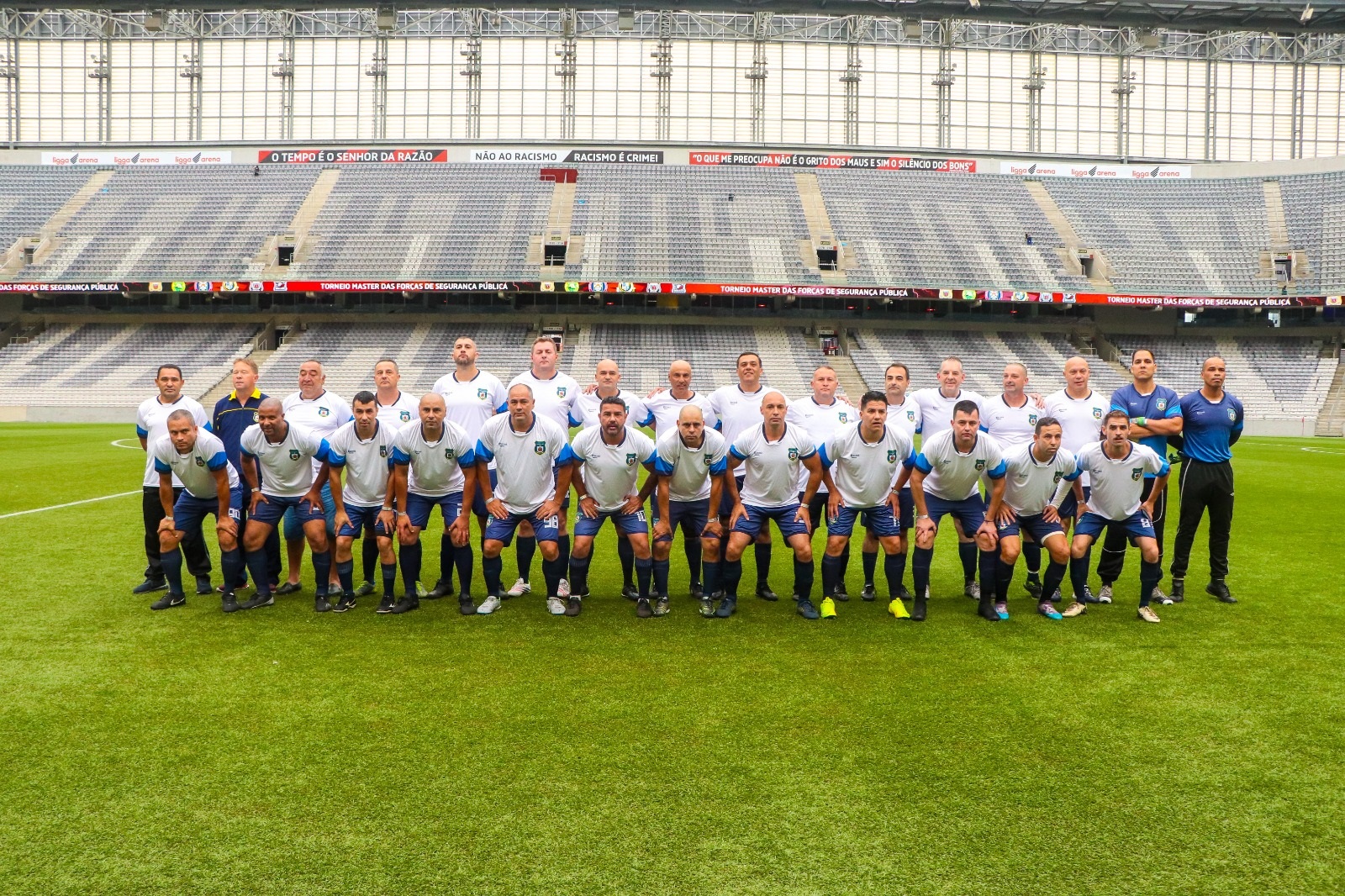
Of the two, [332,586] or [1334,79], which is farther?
[1334,79]

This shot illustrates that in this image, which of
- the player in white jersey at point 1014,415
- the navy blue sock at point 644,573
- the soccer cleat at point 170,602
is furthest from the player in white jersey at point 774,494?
the soccer cleat at point 170,602

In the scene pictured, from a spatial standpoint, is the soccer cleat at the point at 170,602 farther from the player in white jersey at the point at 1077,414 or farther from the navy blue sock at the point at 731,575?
the player in white jersey at the point at 1077,414

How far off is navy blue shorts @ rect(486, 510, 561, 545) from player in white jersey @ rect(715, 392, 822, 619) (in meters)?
1.55

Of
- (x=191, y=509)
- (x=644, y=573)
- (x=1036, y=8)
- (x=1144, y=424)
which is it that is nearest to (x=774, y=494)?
(x=644, y=573)

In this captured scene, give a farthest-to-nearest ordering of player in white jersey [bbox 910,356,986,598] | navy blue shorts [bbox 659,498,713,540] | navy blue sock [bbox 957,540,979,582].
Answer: player in white jersey [bbox 910,356,986,598] < navy blue sock [bbox 957,540,979,582] < navy blue shorts [bbox 659,498,713,540]

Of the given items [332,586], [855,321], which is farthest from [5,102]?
[332,586]

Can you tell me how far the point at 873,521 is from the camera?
8344 mm

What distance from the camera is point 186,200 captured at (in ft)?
155

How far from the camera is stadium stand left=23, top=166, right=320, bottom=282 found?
43031 mm

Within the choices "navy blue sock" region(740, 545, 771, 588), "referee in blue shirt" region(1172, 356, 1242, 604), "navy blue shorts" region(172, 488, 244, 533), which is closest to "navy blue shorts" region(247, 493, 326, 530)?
"navy blue shorts" region(172, 488, 244, 533)

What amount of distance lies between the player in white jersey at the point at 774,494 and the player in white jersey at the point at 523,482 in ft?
4.71

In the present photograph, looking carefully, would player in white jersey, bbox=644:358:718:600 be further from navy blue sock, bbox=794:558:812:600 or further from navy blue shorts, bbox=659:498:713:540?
navy blue sock, bbox=794:558:812:600

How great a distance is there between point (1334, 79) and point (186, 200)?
2359 inches

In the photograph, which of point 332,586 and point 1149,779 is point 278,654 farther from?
point 1149,779
